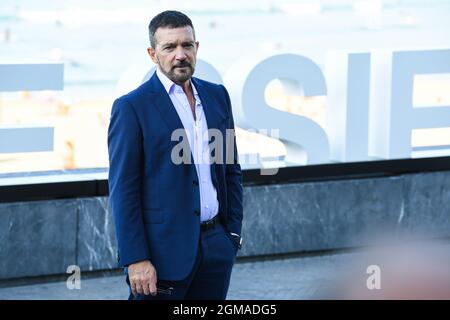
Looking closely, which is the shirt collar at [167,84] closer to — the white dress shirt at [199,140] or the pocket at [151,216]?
the white dress shirt at [199,140]

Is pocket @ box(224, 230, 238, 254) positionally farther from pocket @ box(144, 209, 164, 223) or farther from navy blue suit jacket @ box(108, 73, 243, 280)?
pocket @ box(144, 209, 164, 223)

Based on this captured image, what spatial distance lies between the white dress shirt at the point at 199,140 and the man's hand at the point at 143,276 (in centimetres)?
32

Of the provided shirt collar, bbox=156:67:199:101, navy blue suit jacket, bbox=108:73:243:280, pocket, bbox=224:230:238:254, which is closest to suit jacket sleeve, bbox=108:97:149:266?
navy blue suit jacket, bbox=108:73:243:280

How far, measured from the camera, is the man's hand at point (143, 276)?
4.36 metres

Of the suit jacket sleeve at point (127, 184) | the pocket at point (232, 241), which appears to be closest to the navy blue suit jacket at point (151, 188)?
the suit jacket sleeve at point (127, 184)

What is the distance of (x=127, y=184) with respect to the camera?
436 cm

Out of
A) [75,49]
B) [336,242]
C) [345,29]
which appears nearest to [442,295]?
[336,242]

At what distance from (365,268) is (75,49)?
412 inches

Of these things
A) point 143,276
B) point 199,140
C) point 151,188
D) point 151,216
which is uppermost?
point 199,140

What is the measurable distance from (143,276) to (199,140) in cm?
60

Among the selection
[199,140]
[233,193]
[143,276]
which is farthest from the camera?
[233,193]

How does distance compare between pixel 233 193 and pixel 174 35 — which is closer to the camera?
pixel 174 35

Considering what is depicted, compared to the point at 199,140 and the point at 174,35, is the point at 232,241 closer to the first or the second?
the point at 199,140

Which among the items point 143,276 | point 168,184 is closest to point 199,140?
point 168,184
